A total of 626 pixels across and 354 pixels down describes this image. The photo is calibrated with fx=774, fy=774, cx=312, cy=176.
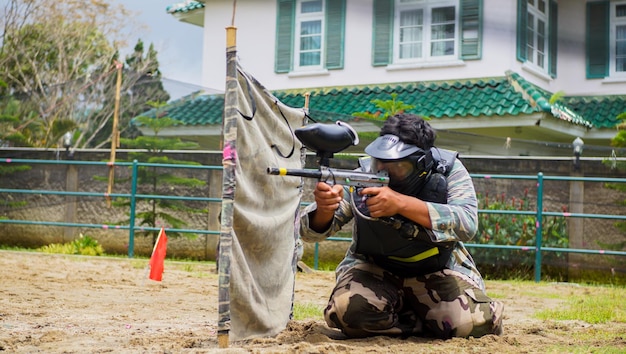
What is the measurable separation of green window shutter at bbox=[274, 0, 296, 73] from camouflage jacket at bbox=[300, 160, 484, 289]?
316 inches

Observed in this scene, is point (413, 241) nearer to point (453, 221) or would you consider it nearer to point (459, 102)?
point (453, 221)

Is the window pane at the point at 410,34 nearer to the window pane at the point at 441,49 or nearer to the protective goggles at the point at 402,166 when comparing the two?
the window pane at the point at 441,49

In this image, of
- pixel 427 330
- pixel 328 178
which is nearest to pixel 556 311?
pixel 427 330

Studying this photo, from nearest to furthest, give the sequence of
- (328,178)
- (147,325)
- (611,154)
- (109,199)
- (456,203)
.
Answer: (328,178)
(456,203)
(147,325)
(611,154)
(109,199)

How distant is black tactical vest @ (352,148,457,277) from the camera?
155 inches

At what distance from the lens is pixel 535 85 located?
1102 cm

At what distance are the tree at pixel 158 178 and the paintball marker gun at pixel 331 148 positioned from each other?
681cm

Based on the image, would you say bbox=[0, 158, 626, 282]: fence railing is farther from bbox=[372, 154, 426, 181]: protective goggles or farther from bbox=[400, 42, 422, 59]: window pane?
bbox=[372, 154, 426, 181]: protective goggles

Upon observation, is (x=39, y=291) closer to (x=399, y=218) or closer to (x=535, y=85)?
Answer: (x=399, y=218)

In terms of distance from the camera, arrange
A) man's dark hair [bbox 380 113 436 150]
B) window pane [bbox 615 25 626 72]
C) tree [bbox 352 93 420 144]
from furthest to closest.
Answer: tree [bbox 352 93 420 144] < man's dark hair [bbox 380 113 436 150] < window pane [bbox 615 25 626 72]

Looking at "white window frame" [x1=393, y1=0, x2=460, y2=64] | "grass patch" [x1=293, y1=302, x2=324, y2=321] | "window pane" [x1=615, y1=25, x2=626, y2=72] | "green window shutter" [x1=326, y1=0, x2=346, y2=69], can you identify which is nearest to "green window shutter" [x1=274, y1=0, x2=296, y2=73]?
"green window shutter" [x1=326, y1=0, x2=346, y2=69]

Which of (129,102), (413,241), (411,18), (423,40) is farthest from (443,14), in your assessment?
(413,241)

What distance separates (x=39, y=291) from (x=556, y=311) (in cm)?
399

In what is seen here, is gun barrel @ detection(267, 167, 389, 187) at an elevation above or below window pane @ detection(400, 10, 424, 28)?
below
